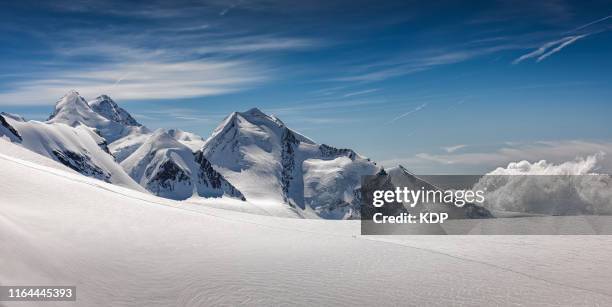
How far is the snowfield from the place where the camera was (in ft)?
52.4

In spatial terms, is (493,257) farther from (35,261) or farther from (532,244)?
(35,261)

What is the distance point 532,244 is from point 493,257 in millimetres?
6222

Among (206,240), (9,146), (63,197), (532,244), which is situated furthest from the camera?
(9,146)

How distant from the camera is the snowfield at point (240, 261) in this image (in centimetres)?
1598

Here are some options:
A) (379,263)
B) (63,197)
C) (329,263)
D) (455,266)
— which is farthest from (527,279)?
(63,197)

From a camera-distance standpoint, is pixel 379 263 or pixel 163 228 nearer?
pixel 379 263

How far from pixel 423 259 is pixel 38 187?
20.2 m

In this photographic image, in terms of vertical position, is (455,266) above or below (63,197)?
below

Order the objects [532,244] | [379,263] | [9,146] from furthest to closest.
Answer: [9,146], [532,244], [379,263]

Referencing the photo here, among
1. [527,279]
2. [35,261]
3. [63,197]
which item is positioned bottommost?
[527,279]

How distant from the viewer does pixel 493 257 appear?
24.8 m

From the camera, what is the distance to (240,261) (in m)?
20.3

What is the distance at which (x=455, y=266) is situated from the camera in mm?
21984

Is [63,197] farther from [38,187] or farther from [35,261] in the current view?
[35,261]
